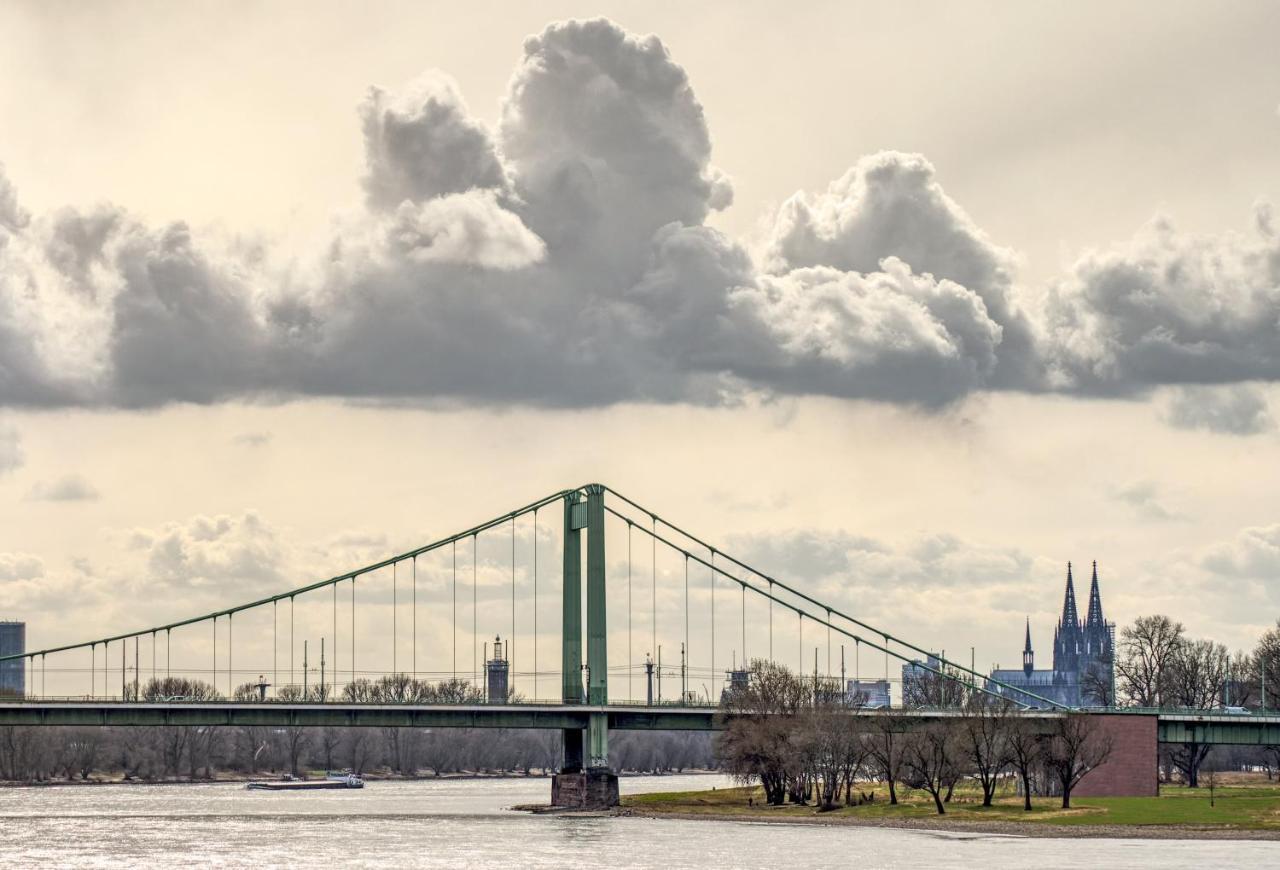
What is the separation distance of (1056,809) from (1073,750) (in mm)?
4329

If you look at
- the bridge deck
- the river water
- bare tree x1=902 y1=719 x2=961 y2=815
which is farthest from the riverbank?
the bridge deck

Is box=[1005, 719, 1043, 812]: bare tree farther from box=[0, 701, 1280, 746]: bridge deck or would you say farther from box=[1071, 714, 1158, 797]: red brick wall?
box=[0, 701, 1280, 746]: bridge deck

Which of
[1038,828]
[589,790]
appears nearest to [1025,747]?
[1038,828]

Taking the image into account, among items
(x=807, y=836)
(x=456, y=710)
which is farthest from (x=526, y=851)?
(x=456, y=710)

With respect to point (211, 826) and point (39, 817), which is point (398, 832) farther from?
A: point (39, 817)

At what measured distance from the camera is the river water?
4259 inches

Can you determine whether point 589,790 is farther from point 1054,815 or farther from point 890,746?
point 1054,815

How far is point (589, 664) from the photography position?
6452 inches

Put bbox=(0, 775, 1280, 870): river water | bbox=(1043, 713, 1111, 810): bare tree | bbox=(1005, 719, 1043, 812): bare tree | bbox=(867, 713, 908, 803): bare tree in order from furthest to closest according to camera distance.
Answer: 1. bbox=(867, 713, 908, 803): bare tree
2. bbox=(1043, 713, 1111, 810): bare tree
3. bbox=(1005, 719, 1043, 812): bare tree
4. bbox=(0, 775, 1280, 870): river water

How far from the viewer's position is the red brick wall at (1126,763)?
156m

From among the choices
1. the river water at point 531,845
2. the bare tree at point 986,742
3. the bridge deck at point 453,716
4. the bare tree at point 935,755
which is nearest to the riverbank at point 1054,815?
the bare tree at point 935,755

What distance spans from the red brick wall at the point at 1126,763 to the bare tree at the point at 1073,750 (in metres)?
1.21

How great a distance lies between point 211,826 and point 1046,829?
57.9 meters

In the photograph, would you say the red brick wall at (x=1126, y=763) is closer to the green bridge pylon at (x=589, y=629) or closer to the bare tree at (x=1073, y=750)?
the bare tree at (x=1073, y=750)
